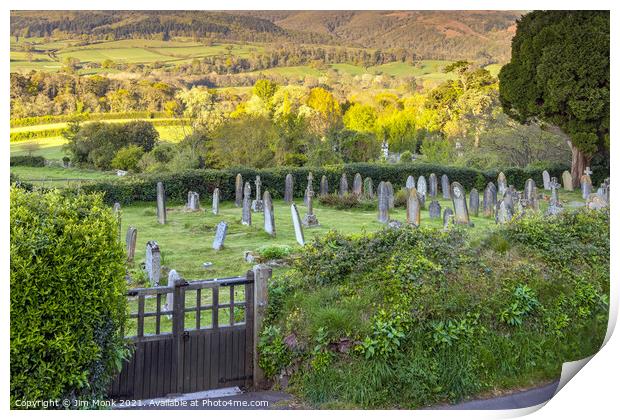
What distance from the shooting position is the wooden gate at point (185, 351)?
17.3 feet

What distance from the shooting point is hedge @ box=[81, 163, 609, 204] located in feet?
38.1

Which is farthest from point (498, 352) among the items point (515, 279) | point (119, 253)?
point (119, 253)

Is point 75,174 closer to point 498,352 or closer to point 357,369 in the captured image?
point 357,369

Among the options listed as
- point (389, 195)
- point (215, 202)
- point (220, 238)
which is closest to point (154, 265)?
point (220, 238)

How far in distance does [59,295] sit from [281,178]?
454 inches

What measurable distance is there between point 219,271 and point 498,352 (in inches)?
162

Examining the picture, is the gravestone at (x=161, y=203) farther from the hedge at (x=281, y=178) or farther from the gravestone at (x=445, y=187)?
the gravestone at (x=445, y=187)

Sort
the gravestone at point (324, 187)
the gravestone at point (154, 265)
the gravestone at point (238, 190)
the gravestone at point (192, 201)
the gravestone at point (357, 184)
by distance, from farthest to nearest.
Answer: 1. the gravestone at point (357, 184)
2. the gravestone at point (324, 187)
3. the gravestone at point (238, 190)
4. the gravestone at point (192, 201)
5. the gravestone at point (154, 265)

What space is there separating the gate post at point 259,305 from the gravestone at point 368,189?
398 inches

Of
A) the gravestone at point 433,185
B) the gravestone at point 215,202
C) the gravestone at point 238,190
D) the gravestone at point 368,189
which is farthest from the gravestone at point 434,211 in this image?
the gravestone at point 215,202

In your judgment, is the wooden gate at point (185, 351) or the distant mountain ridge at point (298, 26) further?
the distant mountain ridge at point (298, 26)

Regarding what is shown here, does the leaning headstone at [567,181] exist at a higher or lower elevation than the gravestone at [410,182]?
higher

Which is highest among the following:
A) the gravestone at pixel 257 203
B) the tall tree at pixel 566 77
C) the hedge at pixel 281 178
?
the tall tree at pixel 566 77

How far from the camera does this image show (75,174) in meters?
9.97
